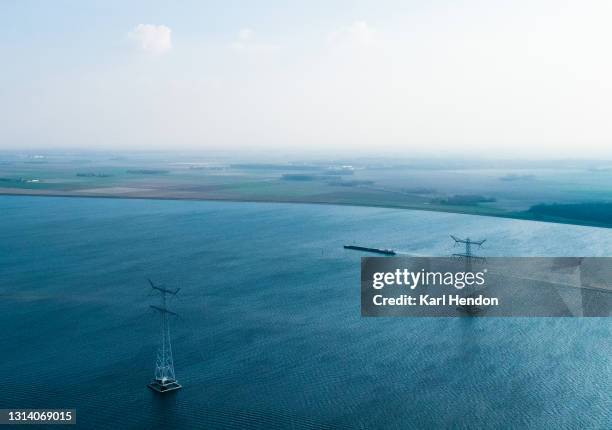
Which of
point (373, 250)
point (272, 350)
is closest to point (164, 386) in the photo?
point (272, 350)

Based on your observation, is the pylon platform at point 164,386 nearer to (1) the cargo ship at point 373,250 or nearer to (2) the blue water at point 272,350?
(2) the blue water at point 272,350

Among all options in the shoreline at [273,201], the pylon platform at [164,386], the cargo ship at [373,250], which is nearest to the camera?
the pylon platform at [164,386]

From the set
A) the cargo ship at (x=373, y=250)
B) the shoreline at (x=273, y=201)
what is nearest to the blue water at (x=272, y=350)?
the cargo ship at (x=373, y=250)

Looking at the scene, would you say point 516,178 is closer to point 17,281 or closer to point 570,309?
point 570,309

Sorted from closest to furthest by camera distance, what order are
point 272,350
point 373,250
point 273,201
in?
point 272,350, point 373,250, point 273,201

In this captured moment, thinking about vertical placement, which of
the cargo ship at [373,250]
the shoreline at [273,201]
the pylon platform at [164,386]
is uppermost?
Result: the shoreline at [273,201]

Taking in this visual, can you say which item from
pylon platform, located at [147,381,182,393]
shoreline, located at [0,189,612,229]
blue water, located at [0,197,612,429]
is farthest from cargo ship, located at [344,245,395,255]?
pylon platform, located at [147,381,182,393]

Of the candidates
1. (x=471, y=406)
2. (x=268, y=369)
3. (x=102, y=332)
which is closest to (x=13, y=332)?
(x=102, y=332)

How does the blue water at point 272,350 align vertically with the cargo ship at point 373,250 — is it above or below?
below

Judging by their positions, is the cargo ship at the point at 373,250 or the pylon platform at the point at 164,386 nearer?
the pylon platform at the point at 164,386

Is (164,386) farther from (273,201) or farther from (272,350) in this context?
(273,201)
